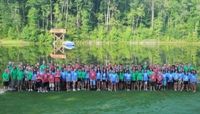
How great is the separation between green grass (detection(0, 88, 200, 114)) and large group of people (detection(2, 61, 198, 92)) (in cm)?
79

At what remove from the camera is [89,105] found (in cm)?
2522

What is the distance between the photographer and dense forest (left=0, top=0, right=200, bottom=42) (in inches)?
3738

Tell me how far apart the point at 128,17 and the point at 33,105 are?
80214 mm

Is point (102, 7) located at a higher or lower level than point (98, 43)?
higher

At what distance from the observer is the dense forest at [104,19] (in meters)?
94.9

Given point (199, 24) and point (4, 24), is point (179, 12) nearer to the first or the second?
point (199, 24)

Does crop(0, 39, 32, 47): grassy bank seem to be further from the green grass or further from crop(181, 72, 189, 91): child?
crop(181, 72, 189, 91): child

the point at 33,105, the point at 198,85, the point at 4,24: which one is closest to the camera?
the point at 33,105

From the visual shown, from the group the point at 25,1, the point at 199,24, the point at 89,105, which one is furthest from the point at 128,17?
the point at 89,105

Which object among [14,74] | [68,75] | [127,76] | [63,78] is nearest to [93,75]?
[68,75]

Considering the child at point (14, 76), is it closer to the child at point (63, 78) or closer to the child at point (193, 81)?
the child at point (63, 78)

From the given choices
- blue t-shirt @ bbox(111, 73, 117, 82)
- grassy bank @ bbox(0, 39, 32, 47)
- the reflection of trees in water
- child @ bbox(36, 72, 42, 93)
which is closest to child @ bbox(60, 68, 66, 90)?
child @ bbox(36, 72, 42, 93)

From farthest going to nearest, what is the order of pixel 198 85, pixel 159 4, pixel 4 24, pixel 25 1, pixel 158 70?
pixel 159 4 < pixel 25 1 < pixel 4 24 < pixel 198 85 < pixel 158 70

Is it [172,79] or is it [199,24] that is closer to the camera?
[172,79]
